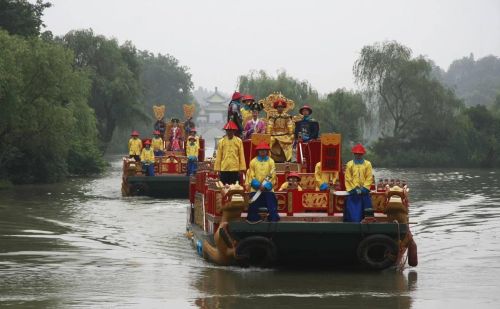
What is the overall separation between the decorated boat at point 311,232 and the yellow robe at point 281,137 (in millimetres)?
4013

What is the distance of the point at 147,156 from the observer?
33406mm

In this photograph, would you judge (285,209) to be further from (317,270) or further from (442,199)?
(442,199)

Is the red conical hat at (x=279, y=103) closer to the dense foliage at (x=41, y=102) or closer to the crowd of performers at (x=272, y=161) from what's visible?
the crowd of performers at (x=272, y=161)

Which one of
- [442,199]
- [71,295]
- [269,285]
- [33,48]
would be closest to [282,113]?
[269,285]

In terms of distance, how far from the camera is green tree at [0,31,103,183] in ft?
115

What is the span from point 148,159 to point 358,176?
18131 mm

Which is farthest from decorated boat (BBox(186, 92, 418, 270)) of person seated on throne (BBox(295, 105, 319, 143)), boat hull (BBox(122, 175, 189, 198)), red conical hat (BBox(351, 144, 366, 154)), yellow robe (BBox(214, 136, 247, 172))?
boat hull (BBox(122, 175, 189, 198))

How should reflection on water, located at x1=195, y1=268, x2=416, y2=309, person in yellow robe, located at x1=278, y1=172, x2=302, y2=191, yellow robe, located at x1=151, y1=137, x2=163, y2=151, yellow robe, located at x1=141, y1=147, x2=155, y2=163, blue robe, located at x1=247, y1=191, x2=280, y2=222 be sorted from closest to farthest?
1. reflection on water, located at x1=195, y1=268, x2=416, y2=309
2. blue robe, located at x1=247, y1=191, x2=280, y2=222
3. person in yellow robe, located at x1=278, y1=172, x2=302, y2=191
4. yellow robe, located at x1=141, y1=147, x2=155, y2=163
5. yellow robe, located at x1=151, y1=137, x2=163, y2=151

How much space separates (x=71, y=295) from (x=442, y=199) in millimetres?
22052

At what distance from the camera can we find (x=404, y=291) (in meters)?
14.2

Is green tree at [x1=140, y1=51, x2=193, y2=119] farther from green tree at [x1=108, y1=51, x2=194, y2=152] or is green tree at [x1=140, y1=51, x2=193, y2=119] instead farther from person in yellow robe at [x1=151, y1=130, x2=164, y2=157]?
person in yellow robe at [x1=151, y1=130, x2=164, y2=157]

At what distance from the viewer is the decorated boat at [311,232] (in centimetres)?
1538

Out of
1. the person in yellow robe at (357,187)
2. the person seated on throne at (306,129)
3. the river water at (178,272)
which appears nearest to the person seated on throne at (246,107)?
the person seated on throne at (306,129)

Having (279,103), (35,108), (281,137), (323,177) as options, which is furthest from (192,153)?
(323,177)
